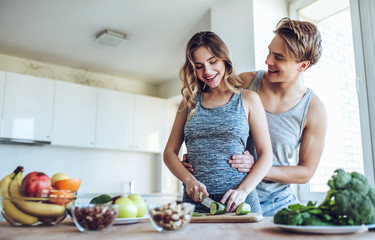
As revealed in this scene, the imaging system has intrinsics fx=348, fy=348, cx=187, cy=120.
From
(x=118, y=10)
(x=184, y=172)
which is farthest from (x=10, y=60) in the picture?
(x=184, y=172)

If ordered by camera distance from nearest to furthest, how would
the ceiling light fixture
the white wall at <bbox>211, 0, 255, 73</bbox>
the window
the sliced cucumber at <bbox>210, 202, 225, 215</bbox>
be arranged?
the sliced cucumber at <bbox>210, 202, 225, 215</bbox>, the window, the white wall at <bbox>211, 0, 255, 73</bbox>, the ceiling light fixture

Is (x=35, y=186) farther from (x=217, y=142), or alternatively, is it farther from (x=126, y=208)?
(x=217, y=142)

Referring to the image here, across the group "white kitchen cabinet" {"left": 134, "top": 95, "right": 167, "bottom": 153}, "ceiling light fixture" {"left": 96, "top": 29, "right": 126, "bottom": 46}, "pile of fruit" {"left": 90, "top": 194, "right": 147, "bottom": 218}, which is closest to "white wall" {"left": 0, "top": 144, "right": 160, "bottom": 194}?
"white kitchen cabinet" {"left": 134, "top": 95, "right": 167, "bottom": 153}

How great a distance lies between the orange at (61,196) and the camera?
0.85 metres

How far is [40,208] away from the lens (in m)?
0.85

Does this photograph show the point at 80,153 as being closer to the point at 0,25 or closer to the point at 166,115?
the point at 166,115

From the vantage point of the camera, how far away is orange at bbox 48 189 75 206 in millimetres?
854

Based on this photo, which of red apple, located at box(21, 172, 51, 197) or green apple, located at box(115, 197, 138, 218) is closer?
red apple, located at box(21, 172, 51, 197)

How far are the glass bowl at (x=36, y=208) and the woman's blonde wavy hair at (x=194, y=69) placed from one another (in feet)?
2.61

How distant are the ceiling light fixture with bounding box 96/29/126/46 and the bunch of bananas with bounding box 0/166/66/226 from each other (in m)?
3.31

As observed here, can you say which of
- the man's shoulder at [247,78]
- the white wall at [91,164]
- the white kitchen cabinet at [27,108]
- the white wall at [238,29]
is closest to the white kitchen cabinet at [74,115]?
the white kitchen cabinet at [27,108]

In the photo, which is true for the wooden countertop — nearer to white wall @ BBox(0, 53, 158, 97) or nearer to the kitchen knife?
the kitchen knife

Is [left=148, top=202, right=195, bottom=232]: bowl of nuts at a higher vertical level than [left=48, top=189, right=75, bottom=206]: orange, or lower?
lower

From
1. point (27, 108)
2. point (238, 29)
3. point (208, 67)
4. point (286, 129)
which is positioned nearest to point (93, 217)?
point (208, 67)
